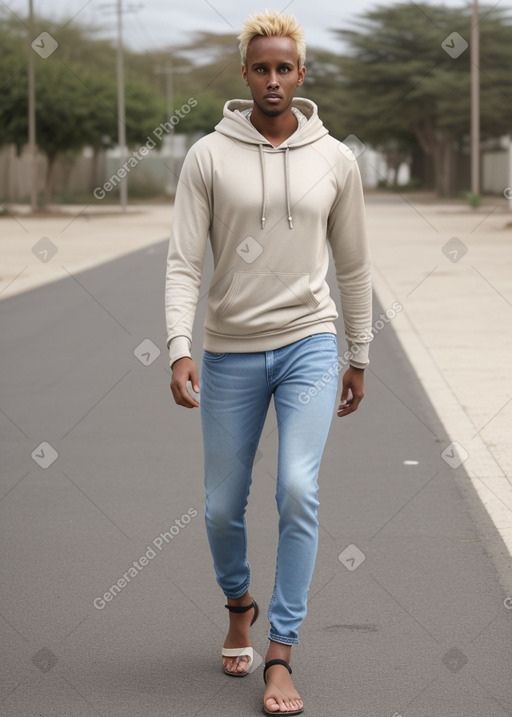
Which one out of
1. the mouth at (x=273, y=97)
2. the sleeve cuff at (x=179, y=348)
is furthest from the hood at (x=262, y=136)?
the sleeve cuff at (x=179, y=348)

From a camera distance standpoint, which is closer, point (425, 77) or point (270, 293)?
point (270, 293)

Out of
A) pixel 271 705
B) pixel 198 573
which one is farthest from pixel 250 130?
pixel 198 573

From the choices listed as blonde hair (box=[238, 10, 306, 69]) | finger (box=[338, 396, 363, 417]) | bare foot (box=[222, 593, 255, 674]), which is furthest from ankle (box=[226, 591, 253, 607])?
blonde hair (box=[238, 10, 306, 69])

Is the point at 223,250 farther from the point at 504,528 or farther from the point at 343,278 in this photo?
the point at 504,528

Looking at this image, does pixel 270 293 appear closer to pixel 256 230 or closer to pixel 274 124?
pixel 256 230

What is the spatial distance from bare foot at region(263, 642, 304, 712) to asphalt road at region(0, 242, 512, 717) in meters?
0.08

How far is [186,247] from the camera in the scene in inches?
155

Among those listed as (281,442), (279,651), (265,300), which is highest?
(265,300)

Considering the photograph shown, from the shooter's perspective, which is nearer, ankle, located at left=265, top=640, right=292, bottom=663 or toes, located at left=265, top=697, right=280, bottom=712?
toes, located at left=265, top=697, right=280, bottom=712

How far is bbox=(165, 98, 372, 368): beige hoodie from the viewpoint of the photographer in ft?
12.7

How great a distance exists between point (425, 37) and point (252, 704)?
65.5m

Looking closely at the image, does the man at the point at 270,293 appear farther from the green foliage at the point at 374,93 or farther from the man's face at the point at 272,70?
the green foliage at the point at 374,93

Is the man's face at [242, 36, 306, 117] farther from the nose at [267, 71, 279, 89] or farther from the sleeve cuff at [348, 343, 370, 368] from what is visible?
the sleeve cuff at [348, 343, 370, 368]

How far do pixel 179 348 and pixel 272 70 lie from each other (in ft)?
2.78
